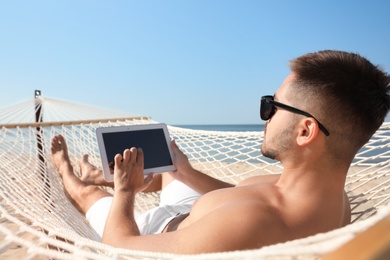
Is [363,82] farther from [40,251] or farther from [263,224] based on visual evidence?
[40,251]

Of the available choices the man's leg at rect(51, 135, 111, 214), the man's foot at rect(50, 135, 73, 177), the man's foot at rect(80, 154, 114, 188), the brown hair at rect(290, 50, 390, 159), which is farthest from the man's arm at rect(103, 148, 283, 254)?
the man's foot at rect(50, 135, 73, 177)

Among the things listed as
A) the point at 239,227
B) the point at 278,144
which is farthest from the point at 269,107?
the point at 239,227

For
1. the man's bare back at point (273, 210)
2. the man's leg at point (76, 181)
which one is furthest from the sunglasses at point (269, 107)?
the man's leg at point (76, 181)

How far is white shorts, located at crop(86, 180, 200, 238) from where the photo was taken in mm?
1385

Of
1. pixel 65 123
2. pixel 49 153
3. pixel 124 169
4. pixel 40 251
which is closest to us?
pixel 40 251

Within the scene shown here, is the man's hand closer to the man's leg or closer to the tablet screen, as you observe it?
the tablet screen

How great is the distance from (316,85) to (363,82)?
111 millimetres

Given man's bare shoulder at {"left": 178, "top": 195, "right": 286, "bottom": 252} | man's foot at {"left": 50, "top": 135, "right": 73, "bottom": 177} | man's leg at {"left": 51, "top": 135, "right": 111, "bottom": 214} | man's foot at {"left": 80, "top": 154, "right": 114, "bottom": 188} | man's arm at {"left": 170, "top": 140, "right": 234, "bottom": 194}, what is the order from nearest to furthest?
man's bare shoulder at {"left": 178, "top": 195, "right": 286, "bottom": 252} → man's arm at {"left": 170, "top": 140, "right": 234, "bottom": 194} → man's leg at {"left": 51, "top": 135, "right": 111, "bottom": 214} → man's foot at {"left": 80, "top": 154, "right": 114, "bottom": 188} → man's foot at {"left": 50, "top": 135, "right": 73, "bottom": 177}

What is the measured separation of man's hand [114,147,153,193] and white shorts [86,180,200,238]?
0.74 feet

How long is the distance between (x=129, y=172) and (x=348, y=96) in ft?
2.18

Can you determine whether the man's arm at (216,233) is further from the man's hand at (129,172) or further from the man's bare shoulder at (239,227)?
the man's hand at (129,172)

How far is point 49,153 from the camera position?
7.56 ft

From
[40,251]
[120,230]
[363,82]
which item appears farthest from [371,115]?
[40,251]

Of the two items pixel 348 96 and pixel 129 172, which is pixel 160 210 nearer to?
pixel 129 172
